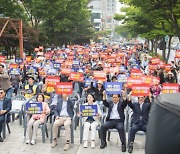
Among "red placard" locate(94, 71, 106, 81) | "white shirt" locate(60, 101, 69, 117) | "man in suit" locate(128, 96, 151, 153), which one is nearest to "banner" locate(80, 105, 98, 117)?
"white shirt" locate(60, 101, 69, 117)

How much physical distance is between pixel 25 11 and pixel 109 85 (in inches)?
1113

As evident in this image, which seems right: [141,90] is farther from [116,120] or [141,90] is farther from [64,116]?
[64,116]

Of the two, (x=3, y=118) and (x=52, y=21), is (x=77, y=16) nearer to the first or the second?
Answer: (x=52, y=21)

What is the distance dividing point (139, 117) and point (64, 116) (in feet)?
6.09

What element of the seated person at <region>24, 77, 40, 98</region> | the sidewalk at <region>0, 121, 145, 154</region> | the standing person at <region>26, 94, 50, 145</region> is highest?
the seated person at <region>24, 77, 40, 98</region>

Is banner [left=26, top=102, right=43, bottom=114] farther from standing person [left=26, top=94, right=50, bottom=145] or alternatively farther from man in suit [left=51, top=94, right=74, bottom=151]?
man in suit [left=51, top=94, right=74, bottom=151]

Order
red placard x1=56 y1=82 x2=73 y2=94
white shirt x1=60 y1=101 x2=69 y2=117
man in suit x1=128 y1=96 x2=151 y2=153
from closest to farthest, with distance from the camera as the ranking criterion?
man in suit x1=128 y1=96 x2=151 y2=153, white shirt x1=60 y1=101 x2=69 y2=117, red placard x1=56 y1=82 x2=73 y2=94

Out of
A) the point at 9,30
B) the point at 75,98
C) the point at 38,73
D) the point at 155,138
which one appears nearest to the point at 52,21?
the point at 9,30

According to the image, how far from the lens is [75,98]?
10219 millimetres

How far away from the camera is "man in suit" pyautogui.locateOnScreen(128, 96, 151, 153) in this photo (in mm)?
7398

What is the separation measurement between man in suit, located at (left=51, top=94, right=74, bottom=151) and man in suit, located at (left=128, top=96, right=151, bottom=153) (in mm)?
1462

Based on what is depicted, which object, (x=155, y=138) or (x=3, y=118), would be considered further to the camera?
(x=3, y=118)

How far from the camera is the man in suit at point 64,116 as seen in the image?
7602 millimetres

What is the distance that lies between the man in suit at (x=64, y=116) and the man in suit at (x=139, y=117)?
57.6 inches
